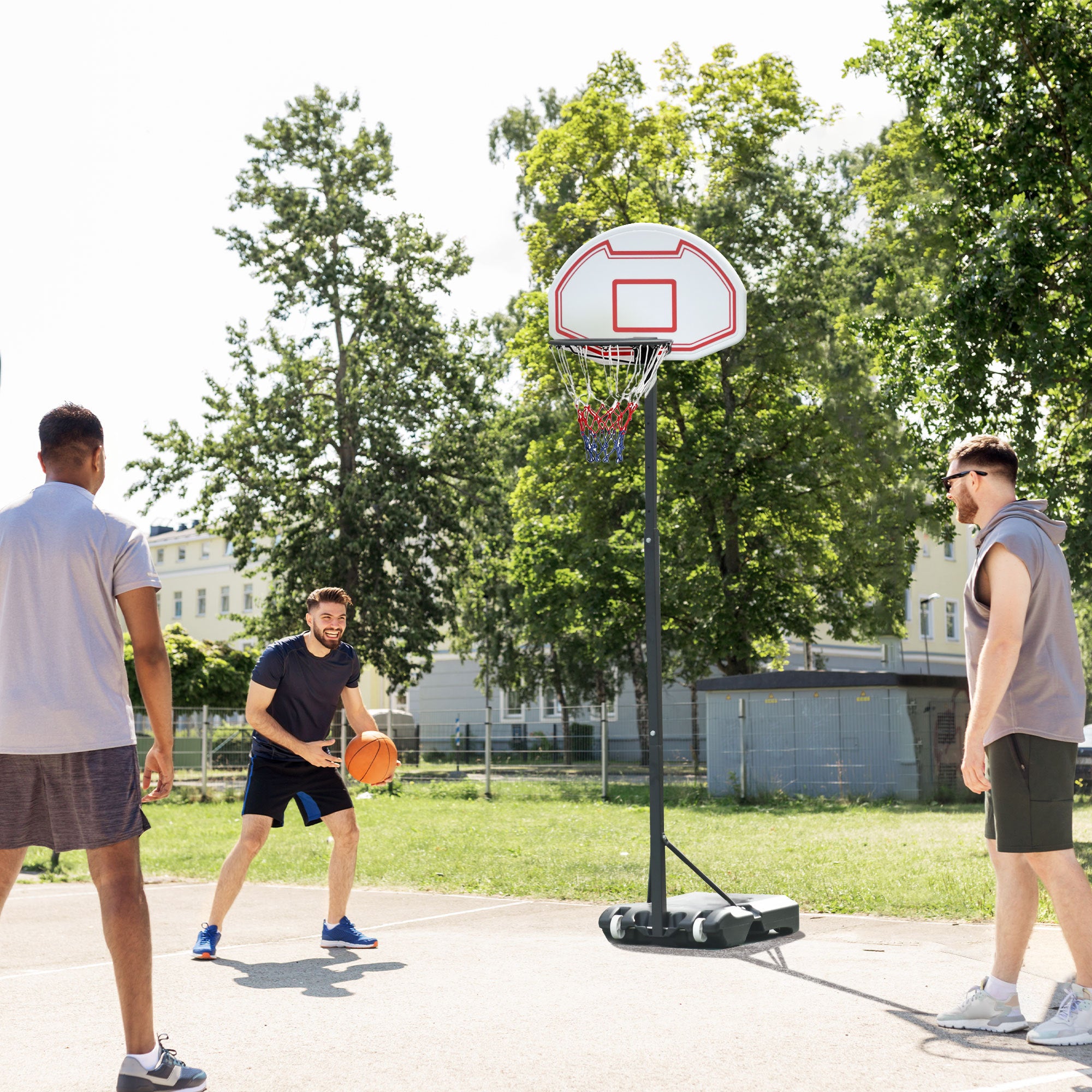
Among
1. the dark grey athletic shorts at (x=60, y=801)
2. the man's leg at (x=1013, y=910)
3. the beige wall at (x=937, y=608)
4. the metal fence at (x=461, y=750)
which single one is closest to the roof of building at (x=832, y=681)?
the metal fence at (x=461, y=750)

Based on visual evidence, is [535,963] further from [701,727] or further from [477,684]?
[477,684]

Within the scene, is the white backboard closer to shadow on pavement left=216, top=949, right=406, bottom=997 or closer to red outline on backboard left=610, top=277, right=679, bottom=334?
red outline on backboard left=610, top=277, right=679, bottom=334

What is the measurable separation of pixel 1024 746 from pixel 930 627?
2372 inches

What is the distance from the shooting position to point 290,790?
7.91m

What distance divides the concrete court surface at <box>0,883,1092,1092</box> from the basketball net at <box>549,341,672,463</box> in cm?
385

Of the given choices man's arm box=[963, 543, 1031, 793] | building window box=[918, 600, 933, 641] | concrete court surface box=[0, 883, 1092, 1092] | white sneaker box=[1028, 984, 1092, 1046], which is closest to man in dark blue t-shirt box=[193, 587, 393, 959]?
concrete court surface box=[0, 883, 1092, 1092]

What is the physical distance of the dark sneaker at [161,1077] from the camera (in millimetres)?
4344

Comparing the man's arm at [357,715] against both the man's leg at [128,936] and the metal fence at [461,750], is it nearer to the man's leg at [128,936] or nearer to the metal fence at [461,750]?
the man's leg at [128,936]

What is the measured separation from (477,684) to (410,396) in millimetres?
13897

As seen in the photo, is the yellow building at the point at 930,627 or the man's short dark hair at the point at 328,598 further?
the yellow building at the point at 930,627

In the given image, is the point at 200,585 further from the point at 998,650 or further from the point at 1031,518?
the point at 998,650

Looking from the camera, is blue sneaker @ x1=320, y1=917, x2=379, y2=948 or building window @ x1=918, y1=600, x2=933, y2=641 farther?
building window @ x1=918, y1=600, x2=933, y2=641

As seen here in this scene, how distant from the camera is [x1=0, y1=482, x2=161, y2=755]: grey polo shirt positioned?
4457 mm

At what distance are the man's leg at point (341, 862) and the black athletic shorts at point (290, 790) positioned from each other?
77 mm
